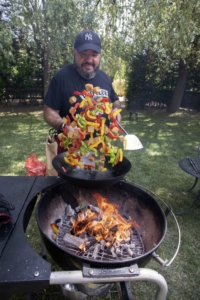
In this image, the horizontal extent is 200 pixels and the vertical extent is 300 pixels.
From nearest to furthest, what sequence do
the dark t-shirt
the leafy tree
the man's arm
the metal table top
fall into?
the metal table top
the man's arm
the dark t-shirt
the leafy tree

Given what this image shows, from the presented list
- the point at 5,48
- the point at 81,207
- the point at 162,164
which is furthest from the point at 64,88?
the point at 5,48

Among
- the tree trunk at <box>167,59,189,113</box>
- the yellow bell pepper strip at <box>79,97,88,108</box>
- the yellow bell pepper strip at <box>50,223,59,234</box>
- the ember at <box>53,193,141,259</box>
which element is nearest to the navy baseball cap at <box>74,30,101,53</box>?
the yellow bell pepper strip at <box>79,97,88,108</box>

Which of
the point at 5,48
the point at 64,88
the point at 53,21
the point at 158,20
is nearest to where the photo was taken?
the point at 64,88

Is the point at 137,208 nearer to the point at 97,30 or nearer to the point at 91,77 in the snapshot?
the point at 91,77

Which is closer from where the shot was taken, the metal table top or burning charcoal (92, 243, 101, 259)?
the metal table top

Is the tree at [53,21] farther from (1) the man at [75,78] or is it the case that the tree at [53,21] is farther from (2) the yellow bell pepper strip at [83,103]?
(2) the yellow bell pepper strip at [83,103]

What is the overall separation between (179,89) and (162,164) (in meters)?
6.47

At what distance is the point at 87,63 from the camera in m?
2.31

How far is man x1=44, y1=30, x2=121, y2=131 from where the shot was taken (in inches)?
88.3

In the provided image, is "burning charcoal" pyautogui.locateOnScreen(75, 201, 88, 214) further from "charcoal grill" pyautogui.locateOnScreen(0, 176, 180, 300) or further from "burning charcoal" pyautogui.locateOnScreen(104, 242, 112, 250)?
"charcoal grill" pyautogui.locateOnScreen(0, 176, 180, 300)

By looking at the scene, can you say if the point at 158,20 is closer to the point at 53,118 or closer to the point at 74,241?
the point at 53,118

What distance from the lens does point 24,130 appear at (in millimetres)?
7402

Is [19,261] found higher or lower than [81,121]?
lower

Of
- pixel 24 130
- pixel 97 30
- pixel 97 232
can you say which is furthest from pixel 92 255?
pixel 97 30
